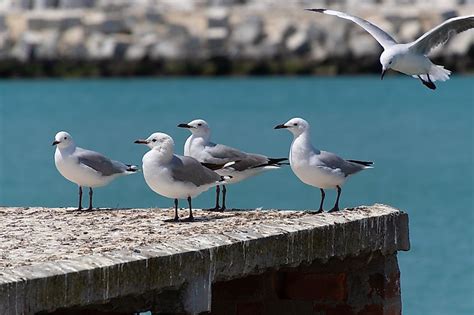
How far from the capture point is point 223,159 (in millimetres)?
8352

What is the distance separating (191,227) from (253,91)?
165ft

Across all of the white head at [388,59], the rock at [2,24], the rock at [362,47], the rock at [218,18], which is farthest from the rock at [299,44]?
the white head at [388,59]

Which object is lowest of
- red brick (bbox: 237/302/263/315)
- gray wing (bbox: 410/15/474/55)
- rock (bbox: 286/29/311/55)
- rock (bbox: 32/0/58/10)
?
red brick (bbox: 237/302/263/315)

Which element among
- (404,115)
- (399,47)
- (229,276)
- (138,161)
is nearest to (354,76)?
(404,115)

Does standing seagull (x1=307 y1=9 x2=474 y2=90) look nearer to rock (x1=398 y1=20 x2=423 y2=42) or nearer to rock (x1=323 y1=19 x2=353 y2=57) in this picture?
rock (x1=398 y1=20 x2=423 y2=42)

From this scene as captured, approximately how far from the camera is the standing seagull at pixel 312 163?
8.00 meters

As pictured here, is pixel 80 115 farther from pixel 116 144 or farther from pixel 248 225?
pixel 248 225

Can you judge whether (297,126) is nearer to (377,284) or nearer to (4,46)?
(377,284)

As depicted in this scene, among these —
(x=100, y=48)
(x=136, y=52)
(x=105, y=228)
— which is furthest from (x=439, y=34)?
(x=100, y=48)

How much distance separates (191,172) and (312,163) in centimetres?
65

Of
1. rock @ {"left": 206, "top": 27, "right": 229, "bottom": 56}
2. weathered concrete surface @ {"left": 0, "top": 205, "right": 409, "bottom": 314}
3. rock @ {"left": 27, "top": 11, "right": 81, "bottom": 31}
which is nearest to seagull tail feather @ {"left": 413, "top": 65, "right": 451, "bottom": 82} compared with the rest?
weathered concrete surface @ {"left": 0, "top": 205, "right": 409, "bottom": 314}

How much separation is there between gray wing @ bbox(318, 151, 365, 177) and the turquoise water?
20.5 feet

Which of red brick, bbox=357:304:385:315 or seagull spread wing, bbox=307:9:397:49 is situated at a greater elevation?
seagull spread wing, bbox=307:9:397:49

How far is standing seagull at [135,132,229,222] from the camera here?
7539 millimetres
